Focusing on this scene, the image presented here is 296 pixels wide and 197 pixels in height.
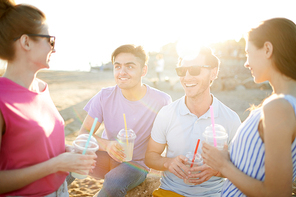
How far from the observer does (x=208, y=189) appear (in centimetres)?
249

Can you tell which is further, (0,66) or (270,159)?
(0,66)

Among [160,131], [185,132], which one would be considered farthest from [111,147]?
[185,132]

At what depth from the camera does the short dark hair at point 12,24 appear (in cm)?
178

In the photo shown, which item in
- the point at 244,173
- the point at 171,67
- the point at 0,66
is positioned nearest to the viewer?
the point at 244,173

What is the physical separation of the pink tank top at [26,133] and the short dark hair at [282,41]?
1.97m

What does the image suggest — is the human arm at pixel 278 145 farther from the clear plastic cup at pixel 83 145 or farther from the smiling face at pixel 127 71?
the smiling face at pixel 127 71

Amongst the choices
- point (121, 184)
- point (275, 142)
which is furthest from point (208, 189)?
point (275, 142)

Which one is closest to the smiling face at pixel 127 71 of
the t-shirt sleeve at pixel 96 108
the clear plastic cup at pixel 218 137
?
the t-shirt sleeve at pixel 96 108

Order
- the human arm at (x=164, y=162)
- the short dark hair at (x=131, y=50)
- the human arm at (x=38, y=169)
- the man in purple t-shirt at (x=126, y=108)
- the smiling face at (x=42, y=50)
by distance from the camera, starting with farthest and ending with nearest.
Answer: the short dark hair at (x=131, y=50)
the man in purple t-shirt at (x=126, y=108)
the human arm at (x=164, y=162)
the smiling face at (x=42, y=50)
the human arm at (x=38, y=169)

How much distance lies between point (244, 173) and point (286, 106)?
0.62 meters

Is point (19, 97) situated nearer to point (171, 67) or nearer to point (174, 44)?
point (171, 67)

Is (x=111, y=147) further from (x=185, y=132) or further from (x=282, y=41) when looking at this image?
(x=282, y=41)

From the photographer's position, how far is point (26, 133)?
175 cm

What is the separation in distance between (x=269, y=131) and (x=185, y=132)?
1.28 metres
